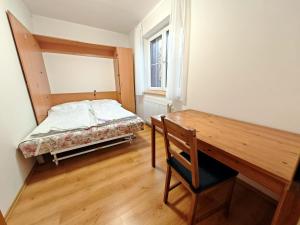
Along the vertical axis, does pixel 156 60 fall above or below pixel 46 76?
above

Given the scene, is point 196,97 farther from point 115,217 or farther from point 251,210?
point 115,217

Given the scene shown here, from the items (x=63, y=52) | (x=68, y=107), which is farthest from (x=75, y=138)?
(x=63, y=52)

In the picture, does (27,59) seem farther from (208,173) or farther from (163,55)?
(208,173)

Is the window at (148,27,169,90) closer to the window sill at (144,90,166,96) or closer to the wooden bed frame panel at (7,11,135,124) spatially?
the window sill at (144,90,166,96)

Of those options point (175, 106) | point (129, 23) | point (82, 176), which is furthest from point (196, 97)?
point (129, 23)

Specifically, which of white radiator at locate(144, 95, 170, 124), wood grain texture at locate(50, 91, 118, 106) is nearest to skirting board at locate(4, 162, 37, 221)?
wood grain texture at locate(50, 91, 118, 106)

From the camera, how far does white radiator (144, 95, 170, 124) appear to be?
2514 millimetres

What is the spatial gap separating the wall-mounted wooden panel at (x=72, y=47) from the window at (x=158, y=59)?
1.18 metres

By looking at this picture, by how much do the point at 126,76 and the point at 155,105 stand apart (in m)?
1.30

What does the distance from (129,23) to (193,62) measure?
2.21m

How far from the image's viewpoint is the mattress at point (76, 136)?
5.12 ft

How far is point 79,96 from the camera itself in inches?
137

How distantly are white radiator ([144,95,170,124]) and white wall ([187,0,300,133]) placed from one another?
2.67ft

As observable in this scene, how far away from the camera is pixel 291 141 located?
91cm
